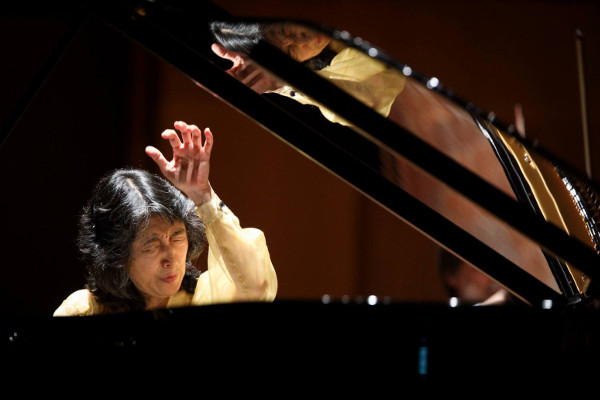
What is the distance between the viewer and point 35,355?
4.17 feet

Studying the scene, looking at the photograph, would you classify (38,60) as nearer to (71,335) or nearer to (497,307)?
(71,335)

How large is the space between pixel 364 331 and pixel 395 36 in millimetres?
2656

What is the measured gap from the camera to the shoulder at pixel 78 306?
5.66 ft

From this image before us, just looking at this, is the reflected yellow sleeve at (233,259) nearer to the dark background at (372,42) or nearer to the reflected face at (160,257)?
the reflected face at (160,257)

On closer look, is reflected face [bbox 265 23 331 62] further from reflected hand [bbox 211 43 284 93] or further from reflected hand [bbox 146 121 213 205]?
reflected hand [bbox 146 121 213 205]

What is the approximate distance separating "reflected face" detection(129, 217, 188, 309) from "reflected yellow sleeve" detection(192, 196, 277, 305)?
69 millimetres

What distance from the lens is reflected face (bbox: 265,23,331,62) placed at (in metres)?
1.29

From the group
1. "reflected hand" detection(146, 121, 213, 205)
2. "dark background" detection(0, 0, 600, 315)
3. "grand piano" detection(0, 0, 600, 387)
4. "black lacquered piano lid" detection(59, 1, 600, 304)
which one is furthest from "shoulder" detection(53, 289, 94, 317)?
"dark background" detection(0, 0, 600, 315)

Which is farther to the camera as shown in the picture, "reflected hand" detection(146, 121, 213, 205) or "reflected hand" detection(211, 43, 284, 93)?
"reflected hand" detection(146, 121, 213, 205)

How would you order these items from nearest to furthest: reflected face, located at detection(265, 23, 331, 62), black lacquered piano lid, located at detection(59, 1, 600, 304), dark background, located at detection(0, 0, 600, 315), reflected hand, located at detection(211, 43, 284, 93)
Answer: black lacquered piano lid, located at detection(59, 1, 600, 304), reflected face, located at detection(265, 23, 331, 62), reflected hand, located at detection(211, 43, 284, 93), dark background, located at detection(0, 0, 600, 315)

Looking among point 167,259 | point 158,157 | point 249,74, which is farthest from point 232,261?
point 249,74

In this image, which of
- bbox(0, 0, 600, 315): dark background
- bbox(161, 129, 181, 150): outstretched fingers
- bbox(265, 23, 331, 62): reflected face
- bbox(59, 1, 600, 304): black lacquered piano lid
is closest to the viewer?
bbox(59, 1, 600, 304): black lacquered piano lid

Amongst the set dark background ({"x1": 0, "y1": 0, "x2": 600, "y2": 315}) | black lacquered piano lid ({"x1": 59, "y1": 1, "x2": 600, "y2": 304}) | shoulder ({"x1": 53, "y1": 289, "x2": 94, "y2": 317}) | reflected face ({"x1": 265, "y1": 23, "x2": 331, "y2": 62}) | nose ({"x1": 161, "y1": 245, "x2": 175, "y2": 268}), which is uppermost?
dark background ({"x1": 0, "y1": 0, "x2": 600, "y2": 315})

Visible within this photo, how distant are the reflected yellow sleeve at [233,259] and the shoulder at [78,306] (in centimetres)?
28
